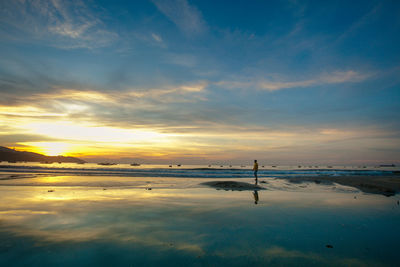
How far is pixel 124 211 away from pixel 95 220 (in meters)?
1.63

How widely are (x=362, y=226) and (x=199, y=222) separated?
20.1 ft

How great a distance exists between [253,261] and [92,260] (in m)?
3.73

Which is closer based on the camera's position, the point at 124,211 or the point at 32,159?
the point at 124,211

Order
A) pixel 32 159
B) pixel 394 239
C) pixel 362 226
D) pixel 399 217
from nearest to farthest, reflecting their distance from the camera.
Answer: pixel 394 239 < pixel 362 226 < pixel 399 217 < pixel 32 159

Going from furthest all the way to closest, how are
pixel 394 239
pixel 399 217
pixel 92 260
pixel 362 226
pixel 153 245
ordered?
pixel 399 217 < pixel 362 226 < pixel 394 239 < pixel 153 245 < pixel 92 260

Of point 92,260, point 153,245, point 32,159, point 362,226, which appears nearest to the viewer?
point 92,260

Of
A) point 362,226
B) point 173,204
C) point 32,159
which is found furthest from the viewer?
point 32,159

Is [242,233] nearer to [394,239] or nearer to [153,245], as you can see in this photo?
[153,245]

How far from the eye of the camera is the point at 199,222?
820 centimetres

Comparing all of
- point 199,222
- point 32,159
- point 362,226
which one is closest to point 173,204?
point 199,222

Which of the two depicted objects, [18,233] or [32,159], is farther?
[32,159]

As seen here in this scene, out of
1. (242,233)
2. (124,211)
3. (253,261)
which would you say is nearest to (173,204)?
(124,211)

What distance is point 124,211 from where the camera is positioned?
981cm

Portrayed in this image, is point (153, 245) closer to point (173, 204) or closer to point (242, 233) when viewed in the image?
point (242, 233)
